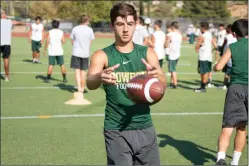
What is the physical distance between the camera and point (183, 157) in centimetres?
722

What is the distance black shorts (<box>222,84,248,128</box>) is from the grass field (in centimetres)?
98

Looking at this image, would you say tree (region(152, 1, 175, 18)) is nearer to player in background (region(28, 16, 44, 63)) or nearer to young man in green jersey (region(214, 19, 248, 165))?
player in background (region(28, 16, 44, 63))

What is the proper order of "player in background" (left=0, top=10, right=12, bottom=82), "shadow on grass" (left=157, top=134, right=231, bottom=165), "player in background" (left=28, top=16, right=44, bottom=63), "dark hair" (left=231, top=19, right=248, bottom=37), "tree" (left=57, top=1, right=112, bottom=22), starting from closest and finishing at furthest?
"dark hair" (left=231, top=19, right=248, bottom=37), "shadow on grass" (left=157, top=134, right=231, bottom=165), "player in background" (left=0, top=10, right=12, bottom=82), "player in background" (left=28, top=16, right=44, bottom=63), "tree" (left=57, top=1, right=112, bottom=22)

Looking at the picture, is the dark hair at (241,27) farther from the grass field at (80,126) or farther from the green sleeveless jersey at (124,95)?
the green sleeveless jersey at (124,95)

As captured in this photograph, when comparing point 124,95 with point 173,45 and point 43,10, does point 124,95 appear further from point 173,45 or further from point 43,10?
point 43,10

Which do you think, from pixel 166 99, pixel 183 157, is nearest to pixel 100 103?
pixel 166 99

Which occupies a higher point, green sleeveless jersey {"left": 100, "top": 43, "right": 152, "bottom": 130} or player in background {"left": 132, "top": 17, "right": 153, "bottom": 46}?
player in background {"left": 132, "top": 17, "right": 153, "bottom": 46}

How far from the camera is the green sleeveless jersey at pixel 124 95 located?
435 centimetres

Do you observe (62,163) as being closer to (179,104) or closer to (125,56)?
(125,56)

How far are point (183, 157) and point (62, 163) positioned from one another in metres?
1.87

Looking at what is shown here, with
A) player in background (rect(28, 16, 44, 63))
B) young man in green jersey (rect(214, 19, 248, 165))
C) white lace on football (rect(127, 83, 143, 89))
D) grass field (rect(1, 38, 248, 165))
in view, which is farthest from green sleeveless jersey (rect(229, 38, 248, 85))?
player in background (rect(28, 16, 44, 63))

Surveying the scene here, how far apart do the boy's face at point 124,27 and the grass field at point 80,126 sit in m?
3.02

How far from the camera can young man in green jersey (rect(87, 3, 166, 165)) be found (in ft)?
14.2

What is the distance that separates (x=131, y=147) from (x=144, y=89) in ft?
2.38
